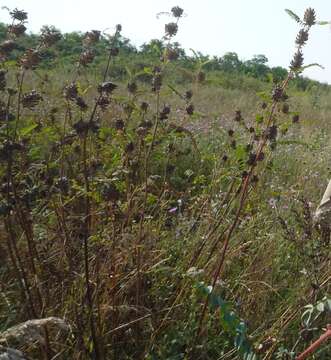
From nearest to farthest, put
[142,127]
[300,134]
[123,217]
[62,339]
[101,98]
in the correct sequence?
[101,98] < [62,339] < [123,217] < [142,127] < [300,134]

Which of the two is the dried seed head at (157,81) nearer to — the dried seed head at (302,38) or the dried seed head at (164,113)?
A: the dried seed head at (164,113)

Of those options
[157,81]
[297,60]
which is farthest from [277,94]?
[157,81]

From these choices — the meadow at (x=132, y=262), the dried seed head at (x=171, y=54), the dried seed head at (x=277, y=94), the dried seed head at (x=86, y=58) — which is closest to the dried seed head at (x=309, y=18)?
the meadow at (x=132, y=262)

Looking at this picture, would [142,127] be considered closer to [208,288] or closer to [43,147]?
[208,288]

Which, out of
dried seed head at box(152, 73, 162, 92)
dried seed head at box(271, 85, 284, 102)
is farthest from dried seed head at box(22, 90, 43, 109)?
dried seed head at box(271, 85, 284, 102)

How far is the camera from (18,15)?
5.68ft

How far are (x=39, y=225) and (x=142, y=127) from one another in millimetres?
618

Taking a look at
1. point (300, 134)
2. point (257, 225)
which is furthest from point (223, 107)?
point (257, 225)

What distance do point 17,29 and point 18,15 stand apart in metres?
0.04

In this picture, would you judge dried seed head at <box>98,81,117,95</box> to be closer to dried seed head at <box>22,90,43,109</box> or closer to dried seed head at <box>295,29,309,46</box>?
dried seed head at <box>22,90,43,109</box>

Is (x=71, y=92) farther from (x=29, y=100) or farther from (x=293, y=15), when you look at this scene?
(x=293, y=15)

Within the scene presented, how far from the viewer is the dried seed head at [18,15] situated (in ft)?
5.64

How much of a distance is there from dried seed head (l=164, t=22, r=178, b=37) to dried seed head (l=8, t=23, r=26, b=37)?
58cm

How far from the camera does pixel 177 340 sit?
1.88 metres
